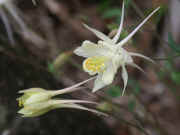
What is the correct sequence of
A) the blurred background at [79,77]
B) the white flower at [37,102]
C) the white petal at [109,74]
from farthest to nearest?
the blurred background at [79,77] < the white flower at [37,102] < the white petal at [109,74]

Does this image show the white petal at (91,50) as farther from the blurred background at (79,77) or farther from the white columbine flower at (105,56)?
the blurred background at (79,77)

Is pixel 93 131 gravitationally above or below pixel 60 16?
below

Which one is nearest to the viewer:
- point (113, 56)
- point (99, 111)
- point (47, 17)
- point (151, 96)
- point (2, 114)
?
point (113, 56)

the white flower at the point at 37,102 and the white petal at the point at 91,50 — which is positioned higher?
the white petal at the point at 91,50

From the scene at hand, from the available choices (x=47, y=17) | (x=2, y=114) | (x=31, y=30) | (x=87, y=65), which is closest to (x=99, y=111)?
(x=87, y=65)

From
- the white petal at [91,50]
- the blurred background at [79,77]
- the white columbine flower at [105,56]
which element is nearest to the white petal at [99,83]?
the white columbine flower at [105,56]

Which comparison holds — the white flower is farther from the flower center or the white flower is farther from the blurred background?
the blurred background

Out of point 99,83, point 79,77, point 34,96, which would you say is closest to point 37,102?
point 34,96

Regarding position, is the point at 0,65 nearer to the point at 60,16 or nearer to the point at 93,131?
the point at 93,131
